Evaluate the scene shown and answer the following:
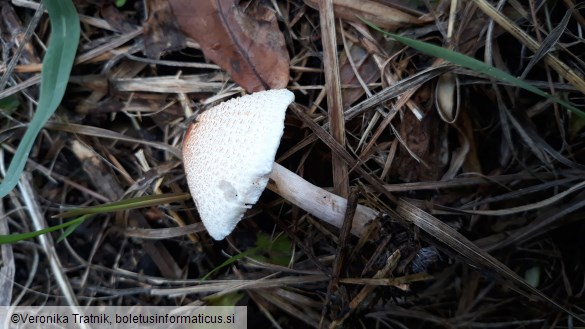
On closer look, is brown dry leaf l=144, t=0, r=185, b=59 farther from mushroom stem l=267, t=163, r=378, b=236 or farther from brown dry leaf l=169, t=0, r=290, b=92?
mushroom stem l=267, t=163, r=378, b=236

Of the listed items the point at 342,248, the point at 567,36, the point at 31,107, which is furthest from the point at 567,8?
the point at 31,107

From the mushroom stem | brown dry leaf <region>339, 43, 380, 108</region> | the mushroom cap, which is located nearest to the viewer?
the mushroom cap

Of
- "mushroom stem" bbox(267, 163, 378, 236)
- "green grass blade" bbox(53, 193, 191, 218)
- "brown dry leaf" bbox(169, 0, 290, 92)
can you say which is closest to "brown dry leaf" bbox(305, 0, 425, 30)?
"brown dry leaf" bbox(169, 0, 290, 92)

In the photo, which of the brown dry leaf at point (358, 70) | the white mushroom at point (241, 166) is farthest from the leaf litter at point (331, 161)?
the white mushroom at point (241, 166)

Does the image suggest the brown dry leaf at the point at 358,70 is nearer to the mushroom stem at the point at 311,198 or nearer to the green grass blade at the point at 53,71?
the mushroom stem at the point at 311,198

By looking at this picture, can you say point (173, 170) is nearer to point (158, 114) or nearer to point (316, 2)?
point (158, 114)
